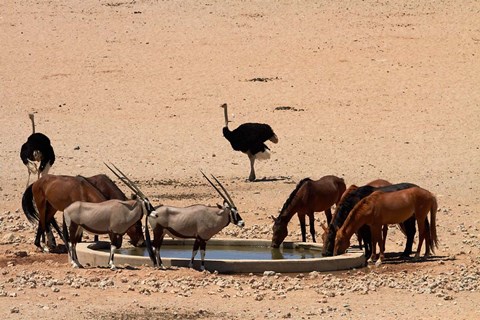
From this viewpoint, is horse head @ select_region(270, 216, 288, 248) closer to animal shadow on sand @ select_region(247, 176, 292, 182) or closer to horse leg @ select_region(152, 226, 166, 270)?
horse leg @ select_region(152, 226, 166, 270)

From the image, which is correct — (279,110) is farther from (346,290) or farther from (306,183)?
(346,290)

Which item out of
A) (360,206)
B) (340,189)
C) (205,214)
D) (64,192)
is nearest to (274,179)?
(340,189)

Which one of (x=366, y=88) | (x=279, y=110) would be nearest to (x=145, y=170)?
(x=279, y=110)

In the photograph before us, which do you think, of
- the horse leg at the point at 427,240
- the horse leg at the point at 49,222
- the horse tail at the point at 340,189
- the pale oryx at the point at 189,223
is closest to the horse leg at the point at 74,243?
the pale oryx at the point at 189,223

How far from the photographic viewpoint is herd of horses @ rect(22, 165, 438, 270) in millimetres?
16125

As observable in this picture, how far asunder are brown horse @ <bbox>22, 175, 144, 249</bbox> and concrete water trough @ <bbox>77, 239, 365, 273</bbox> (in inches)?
22.3

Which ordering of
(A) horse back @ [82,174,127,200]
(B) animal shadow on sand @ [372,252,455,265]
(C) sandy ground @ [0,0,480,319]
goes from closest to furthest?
(C) sandy ground @ [0,0,480,319] → (B) animal shadow on sand @ [372,252,455,265] → (A) horse back @ [82,174,127,200]

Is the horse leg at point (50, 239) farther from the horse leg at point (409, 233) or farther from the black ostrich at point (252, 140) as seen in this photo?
the black ostrich at point (252, 140)

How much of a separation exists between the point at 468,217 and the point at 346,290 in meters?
6.26

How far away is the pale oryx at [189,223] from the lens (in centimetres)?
1606

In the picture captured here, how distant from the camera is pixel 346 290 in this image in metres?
15.1

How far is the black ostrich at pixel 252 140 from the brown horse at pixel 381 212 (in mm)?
8731

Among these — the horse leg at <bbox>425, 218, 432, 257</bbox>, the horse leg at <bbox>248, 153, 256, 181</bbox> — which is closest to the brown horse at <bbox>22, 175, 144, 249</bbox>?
the horse leg at <bbox>425, 218, 432, 257</bbox>

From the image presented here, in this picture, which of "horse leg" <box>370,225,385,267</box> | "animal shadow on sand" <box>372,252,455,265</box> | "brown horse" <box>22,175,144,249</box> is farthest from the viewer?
"brown horse" <box>22,175,144,249</box>
